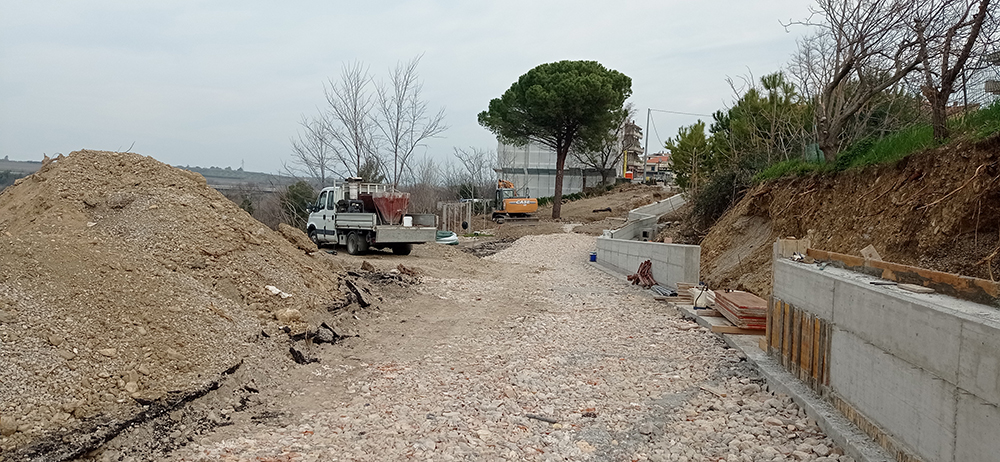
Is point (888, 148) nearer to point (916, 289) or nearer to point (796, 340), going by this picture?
point (796, 340)

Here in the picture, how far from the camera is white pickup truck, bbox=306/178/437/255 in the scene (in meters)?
19.8

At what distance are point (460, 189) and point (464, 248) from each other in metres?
23.6

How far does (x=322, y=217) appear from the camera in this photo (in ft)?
71.6

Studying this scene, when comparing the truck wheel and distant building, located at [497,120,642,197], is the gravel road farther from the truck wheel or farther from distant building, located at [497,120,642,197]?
distant building, located at [497,120,642,197]

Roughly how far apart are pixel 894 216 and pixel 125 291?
9.35 metres

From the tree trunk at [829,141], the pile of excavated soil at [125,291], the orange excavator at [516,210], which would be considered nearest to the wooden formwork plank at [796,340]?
the pile of excavated soil at [125,291]

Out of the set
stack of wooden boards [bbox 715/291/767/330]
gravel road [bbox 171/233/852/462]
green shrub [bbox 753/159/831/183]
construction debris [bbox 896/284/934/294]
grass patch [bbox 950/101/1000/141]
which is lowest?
gravel road [bbox 171/233/852/462]

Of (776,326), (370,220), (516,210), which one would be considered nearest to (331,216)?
(370,220)

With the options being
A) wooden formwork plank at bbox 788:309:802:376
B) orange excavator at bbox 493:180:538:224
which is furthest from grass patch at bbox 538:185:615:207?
wooden formwork plank at bbox 788:309:802:376

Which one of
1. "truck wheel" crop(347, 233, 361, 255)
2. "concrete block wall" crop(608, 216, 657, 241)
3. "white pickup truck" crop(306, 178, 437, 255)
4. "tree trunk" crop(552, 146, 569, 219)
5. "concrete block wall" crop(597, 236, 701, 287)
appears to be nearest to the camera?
"concrete block wall" crop(597, 236, 701, 287)

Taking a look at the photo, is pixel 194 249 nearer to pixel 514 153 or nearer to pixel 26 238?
pixel 26 238

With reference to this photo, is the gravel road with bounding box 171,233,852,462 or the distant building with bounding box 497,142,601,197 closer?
the gravel road with bounding box 171,233,852,462

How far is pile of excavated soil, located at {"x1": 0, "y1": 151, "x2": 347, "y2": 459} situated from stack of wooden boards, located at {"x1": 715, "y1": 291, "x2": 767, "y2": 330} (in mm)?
5588

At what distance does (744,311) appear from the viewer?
330 inches
